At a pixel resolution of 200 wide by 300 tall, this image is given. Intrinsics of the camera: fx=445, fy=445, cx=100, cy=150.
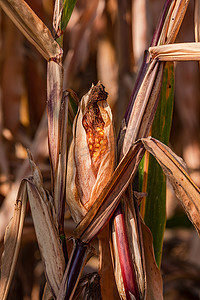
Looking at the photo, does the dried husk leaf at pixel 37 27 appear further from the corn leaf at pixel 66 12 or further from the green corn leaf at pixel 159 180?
the green corn leaf at pixel 159 180

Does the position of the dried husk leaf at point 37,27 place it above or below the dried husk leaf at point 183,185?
above

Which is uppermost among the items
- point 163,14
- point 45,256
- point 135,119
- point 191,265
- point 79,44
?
point 79,44

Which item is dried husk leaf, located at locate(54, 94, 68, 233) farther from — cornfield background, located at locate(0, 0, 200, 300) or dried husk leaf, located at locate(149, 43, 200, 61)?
cornfield background, located at locate(0, 0, 200, 300)

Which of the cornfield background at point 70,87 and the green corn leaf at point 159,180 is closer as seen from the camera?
the green corn leaf at point 159,180

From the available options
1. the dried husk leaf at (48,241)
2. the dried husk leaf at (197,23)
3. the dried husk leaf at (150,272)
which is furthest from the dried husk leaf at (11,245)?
the dried husk leaf at (197,23)

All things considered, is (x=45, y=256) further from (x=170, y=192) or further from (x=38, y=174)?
(x=170, y=192)

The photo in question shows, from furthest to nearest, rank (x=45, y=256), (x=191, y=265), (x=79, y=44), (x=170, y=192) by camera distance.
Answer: (x=170, y=192) < (x=191, y=265) < (x=79, y=44) < (x=45, y=256)

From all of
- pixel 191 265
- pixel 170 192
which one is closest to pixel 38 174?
pixel 191 265
